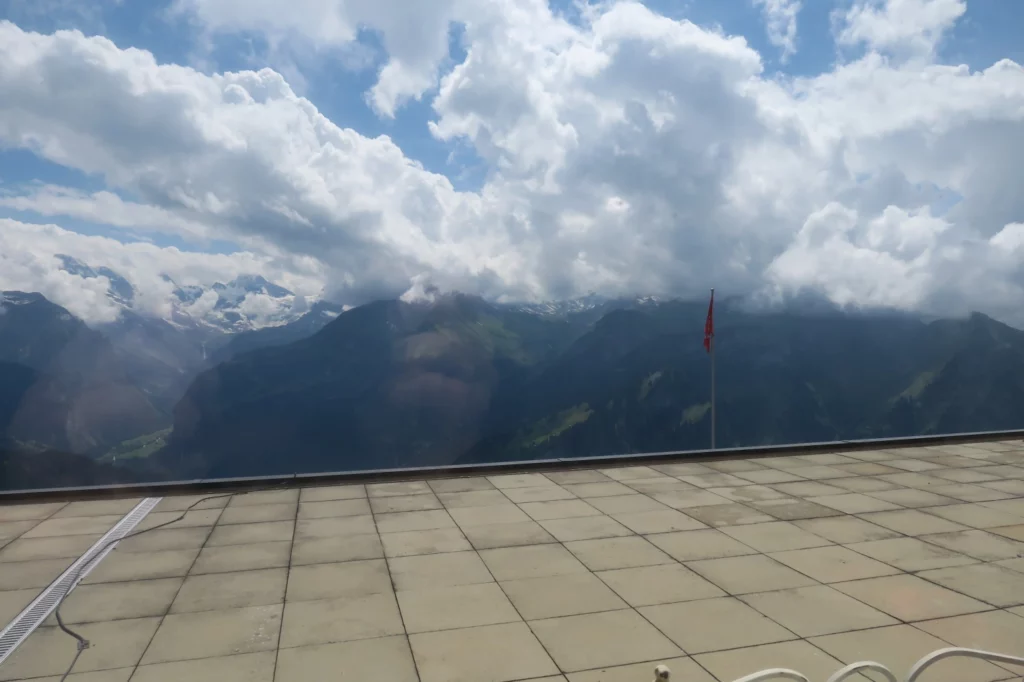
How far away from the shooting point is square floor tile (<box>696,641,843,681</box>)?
17.7 ft

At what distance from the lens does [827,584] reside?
7.26 m

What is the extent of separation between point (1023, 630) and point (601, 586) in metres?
3.85

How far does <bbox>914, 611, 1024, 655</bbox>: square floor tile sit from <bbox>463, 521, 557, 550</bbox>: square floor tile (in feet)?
14.1

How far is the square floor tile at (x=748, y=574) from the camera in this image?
7.21 m

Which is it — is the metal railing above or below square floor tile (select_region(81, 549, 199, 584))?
above

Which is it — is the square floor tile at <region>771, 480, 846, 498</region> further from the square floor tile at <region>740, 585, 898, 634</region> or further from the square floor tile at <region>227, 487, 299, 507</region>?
the square floor tile at <region>227, 487, 299, 507</region>

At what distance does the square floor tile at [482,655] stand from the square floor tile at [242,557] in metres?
2.86

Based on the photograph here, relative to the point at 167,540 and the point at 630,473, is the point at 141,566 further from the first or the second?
the point at 630,473

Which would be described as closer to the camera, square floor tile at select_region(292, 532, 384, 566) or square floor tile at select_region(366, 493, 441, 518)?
square floor tile at select_region(292, 532, 384, 566)

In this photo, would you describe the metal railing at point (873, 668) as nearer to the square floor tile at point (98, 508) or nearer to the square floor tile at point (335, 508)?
the square floor tile at point (335, 508)

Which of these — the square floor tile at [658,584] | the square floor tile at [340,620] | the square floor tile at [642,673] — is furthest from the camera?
the square floor tile at [658,584]

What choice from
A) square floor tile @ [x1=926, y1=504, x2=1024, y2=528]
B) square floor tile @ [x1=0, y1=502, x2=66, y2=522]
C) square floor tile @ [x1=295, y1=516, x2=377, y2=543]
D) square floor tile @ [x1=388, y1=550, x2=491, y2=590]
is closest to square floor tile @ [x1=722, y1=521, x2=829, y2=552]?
square floor tile @ [x1=926, y1=504, x2=1024, y2=528]

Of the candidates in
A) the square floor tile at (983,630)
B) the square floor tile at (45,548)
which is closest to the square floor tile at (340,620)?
the square floor tile at (45,548)

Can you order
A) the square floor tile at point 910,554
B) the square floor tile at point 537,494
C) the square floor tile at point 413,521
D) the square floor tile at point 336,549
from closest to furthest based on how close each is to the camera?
1. the square floor tile at point 910,554
2. the square floor tile at point 336,549
3. the square floor tile at point 413,521
4. the square floor tile at point 537,494
